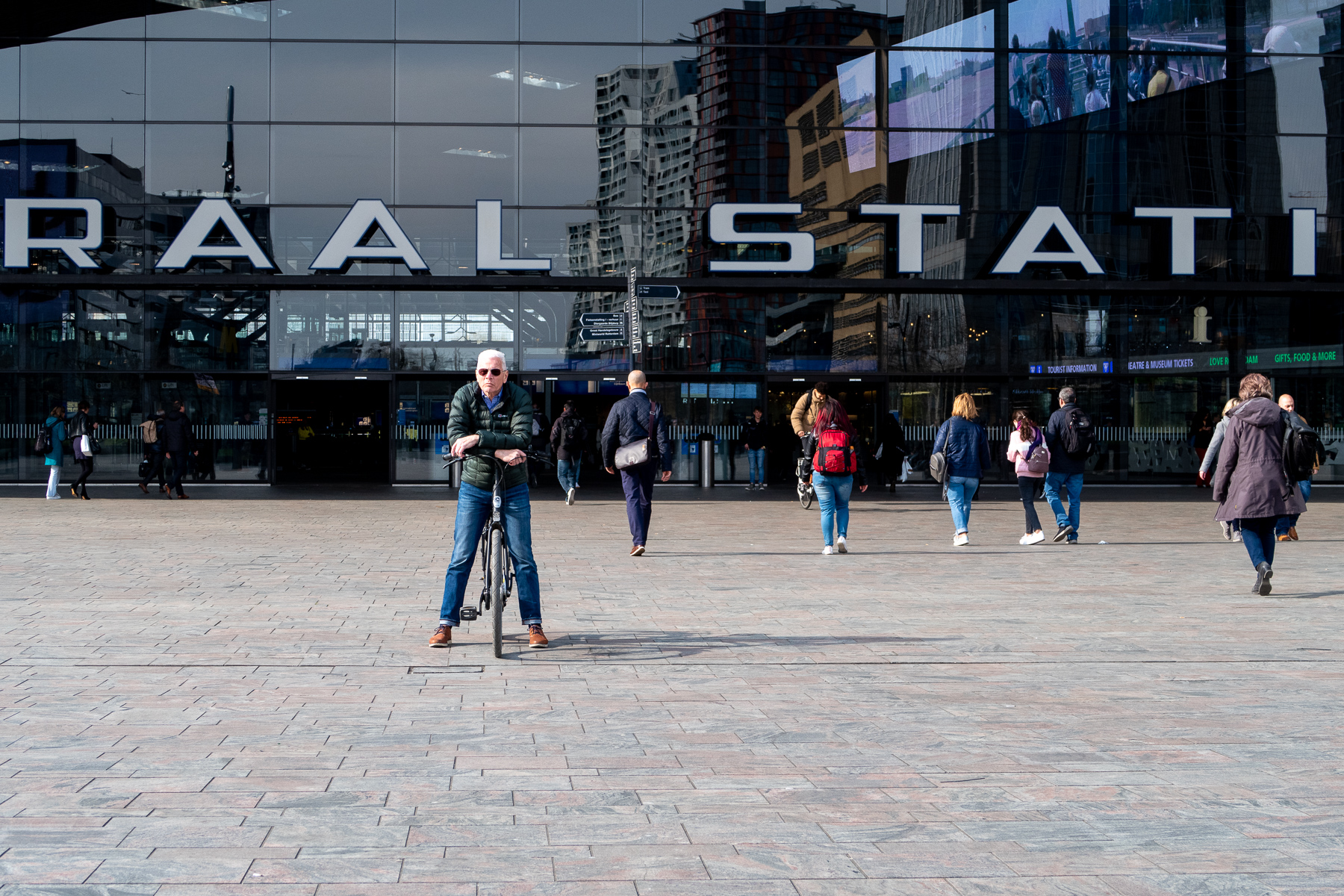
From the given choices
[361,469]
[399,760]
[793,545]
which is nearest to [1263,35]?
[793,545]

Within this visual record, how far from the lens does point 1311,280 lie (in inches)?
994

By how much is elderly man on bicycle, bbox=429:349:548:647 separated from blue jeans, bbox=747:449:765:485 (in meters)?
17.2

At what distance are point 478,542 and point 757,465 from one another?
57.1ft

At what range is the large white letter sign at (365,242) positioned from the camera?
24453mm

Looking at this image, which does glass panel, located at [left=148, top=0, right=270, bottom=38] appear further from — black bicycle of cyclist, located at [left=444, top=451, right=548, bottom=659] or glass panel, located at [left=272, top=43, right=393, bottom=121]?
black bicycle of cyclist, located at [left=444, top=451, right=548, bottom=659]

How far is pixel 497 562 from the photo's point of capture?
24.6ft

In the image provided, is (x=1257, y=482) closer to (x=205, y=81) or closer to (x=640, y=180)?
(x=640, y=180)

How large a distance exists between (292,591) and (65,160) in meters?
17.8

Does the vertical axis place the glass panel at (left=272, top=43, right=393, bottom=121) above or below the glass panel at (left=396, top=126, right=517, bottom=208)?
above

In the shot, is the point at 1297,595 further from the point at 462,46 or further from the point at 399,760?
the point at 462,46

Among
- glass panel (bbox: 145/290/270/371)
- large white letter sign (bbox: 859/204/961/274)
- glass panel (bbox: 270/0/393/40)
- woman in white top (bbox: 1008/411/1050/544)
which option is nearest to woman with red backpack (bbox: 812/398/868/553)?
woman in white top (bbox: 1008/411/1050/544)

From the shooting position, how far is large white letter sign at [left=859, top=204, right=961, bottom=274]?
24.8m

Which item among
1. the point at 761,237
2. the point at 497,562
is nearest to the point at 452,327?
the point at 761,237

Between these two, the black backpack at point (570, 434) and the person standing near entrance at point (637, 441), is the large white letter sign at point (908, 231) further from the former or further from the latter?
the person standing near entrance at point (637, 441)
